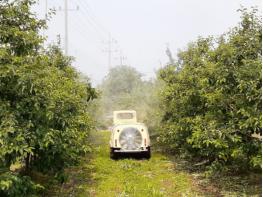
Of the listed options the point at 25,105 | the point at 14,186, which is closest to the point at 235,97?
the point at 25,105

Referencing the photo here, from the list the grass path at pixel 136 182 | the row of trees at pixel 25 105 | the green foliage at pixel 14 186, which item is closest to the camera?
the green foliage at pixel 14 186

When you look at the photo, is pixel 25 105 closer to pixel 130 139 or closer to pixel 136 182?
pixel 136 182

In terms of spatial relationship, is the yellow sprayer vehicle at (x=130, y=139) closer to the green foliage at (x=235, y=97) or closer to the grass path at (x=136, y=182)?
the grass path at (x=136, y=182)

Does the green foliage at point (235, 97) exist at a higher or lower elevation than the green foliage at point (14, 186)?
higher

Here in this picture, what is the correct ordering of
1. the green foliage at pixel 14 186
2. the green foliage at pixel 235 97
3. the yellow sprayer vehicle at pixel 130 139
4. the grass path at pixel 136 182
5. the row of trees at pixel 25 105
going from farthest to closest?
the yellow sprayer vehicle at pixel 130 139 < the grass path at pixel 136 182 < the green foliage at pixel 235 97 < the row of trees at pixel 25 105 < the green foliage at pixel 14 186

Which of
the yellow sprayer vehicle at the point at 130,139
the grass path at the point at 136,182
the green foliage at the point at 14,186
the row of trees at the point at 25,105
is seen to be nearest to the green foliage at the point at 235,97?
the grass path at the point at 136,182

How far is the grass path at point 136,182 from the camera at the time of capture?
410 inches

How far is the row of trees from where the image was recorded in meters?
6.88

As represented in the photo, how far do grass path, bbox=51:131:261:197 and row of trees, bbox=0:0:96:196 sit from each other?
245 centimetres

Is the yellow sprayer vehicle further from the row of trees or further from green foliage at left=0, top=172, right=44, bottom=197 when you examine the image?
green foliage at left=0, top=172, right=44, bottom=197

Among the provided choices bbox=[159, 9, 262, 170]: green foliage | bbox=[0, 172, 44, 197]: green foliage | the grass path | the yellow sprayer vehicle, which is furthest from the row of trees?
the yellow sprayer vehicle

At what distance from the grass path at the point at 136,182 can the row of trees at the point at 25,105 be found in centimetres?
245

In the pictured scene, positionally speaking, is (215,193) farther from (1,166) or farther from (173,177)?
(1,166)

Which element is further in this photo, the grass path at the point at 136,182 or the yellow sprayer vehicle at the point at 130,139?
the yellow sprayer vehicle at the point at 130,139
